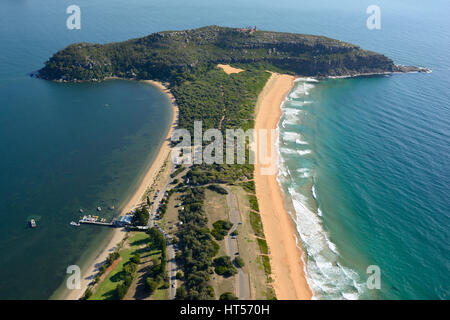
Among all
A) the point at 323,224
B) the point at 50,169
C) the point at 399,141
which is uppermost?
the point at 399,141

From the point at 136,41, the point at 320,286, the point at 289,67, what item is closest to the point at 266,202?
the point at 320,286

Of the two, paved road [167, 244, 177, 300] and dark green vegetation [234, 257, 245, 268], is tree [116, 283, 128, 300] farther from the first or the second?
dark green vegetation [234, 257, 245, 268]

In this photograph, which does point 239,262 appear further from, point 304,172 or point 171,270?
point 304,172

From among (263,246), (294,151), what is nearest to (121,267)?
(263,246)

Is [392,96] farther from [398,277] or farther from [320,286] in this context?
[320,286]

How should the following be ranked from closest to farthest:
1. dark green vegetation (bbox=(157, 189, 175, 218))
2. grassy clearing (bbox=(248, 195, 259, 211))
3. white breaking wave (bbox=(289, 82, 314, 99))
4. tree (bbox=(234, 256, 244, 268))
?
1. tree (bbox=(234, 256, 244, 268))
2. dark green vegetation (bbox=(157, 189, 175, 218))
3. grassy clearing (bbox=(248, 195, 259, 211))
4. white breaking wave (bbox=(289, 82, 314, 99))

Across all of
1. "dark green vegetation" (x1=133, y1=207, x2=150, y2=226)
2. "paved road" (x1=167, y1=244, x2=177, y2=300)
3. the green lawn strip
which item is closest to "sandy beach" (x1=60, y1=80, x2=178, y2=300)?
the green lawn strip
